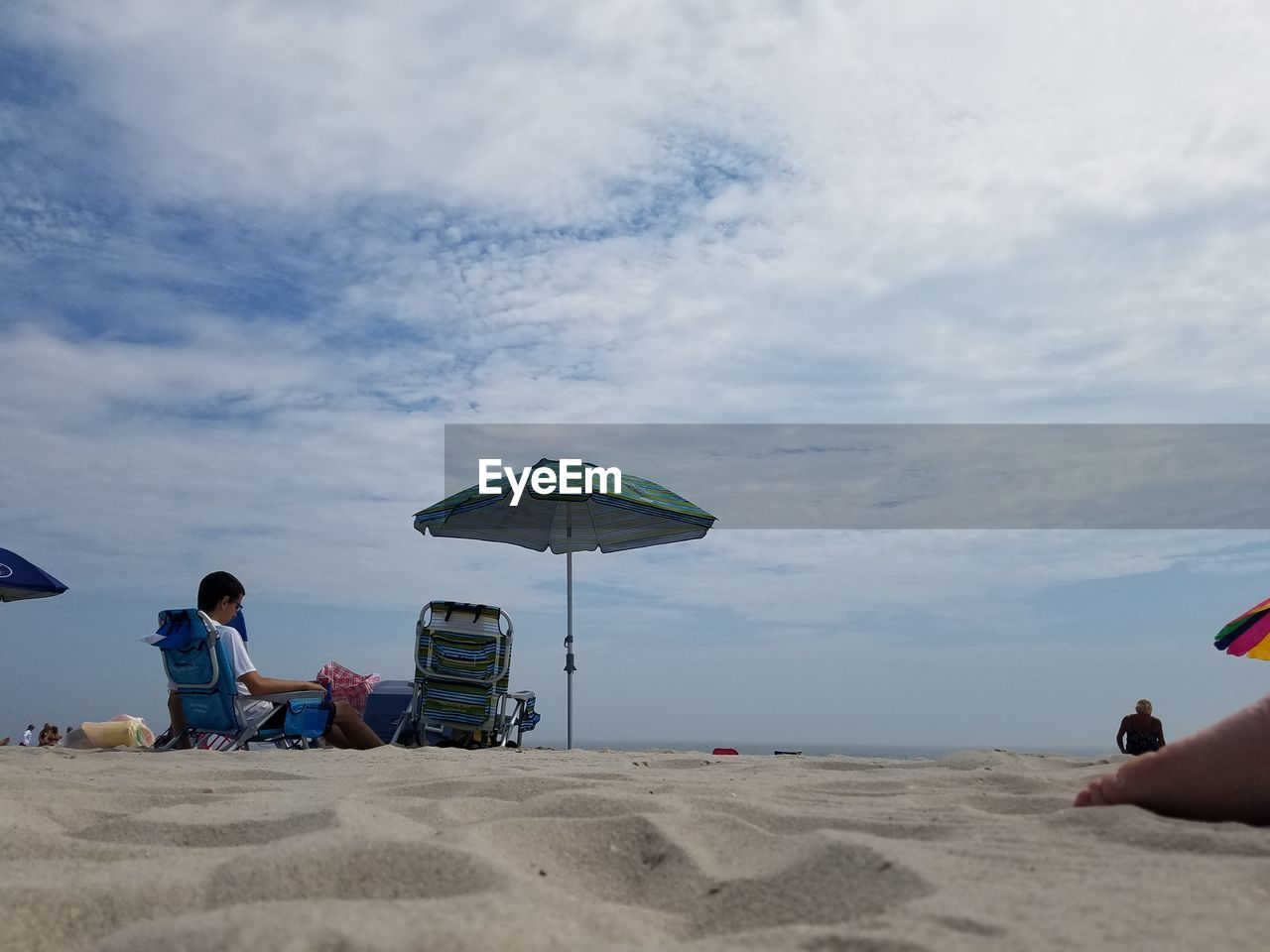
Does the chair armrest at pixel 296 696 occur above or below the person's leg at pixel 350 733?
above

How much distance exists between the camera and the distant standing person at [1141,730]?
25.1ft

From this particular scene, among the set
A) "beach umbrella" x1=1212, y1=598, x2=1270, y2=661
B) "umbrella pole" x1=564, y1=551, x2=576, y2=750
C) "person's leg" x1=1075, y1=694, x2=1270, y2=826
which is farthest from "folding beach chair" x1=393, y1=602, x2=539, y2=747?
"beach umbrella" x1=1212, y1=598, x2=1270, y2=661

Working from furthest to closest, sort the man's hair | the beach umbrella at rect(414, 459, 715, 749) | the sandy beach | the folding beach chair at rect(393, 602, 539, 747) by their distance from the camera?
the beach umbrella at rect(414, 459, 715, 749)
the folding beach chair at rect(393, 602, 539, 747)
the man's hair
the sandy beach

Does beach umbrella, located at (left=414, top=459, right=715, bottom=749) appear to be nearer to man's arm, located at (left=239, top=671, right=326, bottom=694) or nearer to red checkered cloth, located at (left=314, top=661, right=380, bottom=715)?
red checkered cloth, located at (left=314, top=661, right=380, bottom=715)

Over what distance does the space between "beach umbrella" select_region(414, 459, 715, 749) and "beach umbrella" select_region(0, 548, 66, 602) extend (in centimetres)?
328

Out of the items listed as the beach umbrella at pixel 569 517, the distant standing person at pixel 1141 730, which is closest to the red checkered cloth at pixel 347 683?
the beach umbrella at pixel 569 517

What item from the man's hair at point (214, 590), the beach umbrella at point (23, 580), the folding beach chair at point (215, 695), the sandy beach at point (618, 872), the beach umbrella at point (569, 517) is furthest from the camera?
the beach umbrella at point (23, 580)

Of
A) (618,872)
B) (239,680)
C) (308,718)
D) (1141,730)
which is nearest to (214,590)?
(239,680)

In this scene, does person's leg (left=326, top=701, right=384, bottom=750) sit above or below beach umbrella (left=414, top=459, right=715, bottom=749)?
below

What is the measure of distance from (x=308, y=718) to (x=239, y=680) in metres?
0.45

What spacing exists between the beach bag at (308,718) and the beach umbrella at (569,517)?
2.43 meters

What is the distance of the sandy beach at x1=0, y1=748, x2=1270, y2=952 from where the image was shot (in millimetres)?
1071

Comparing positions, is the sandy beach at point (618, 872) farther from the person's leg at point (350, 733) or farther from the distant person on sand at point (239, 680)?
the person's leg at point (350, 733)

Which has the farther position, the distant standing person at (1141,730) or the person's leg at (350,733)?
the distant standing person at (1141,730)
